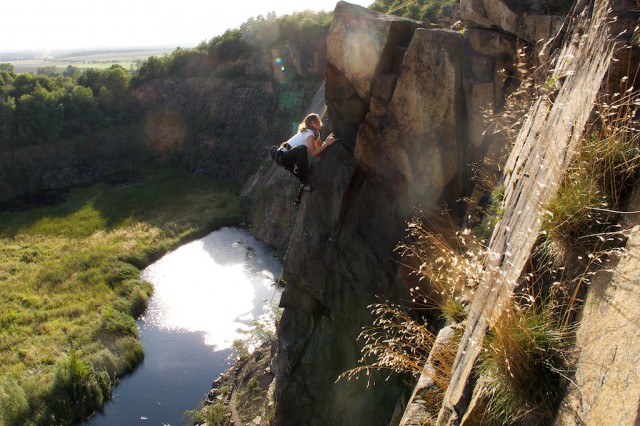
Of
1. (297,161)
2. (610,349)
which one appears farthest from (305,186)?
(610,349)

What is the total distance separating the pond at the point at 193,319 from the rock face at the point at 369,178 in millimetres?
9075

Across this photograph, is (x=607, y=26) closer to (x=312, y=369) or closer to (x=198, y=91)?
(x=312, y=369)

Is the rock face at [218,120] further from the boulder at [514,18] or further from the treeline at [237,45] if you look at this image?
the boulder at [514,18]

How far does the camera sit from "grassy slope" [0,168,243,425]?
1892 centimetres

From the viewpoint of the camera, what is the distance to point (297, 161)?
1072cm

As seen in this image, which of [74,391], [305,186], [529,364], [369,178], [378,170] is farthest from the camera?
[74,391]

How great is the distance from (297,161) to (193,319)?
16455mm

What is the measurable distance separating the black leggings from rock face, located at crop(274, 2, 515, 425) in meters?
0.56

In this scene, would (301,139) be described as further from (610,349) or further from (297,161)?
(610,349)

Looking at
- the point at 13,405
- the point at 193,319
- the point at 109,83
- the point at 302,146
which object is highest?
the point at 302,146

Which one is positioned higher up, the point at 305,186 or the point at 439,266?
the point at 305,186

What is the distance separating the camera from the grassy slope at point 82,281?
18922 mm

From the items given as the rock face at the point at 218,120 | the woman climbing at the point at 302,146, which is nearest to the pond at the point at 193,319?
the rock face at the point at 218,120

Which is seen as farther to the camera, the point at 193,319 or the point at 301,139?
the point at 193,319
